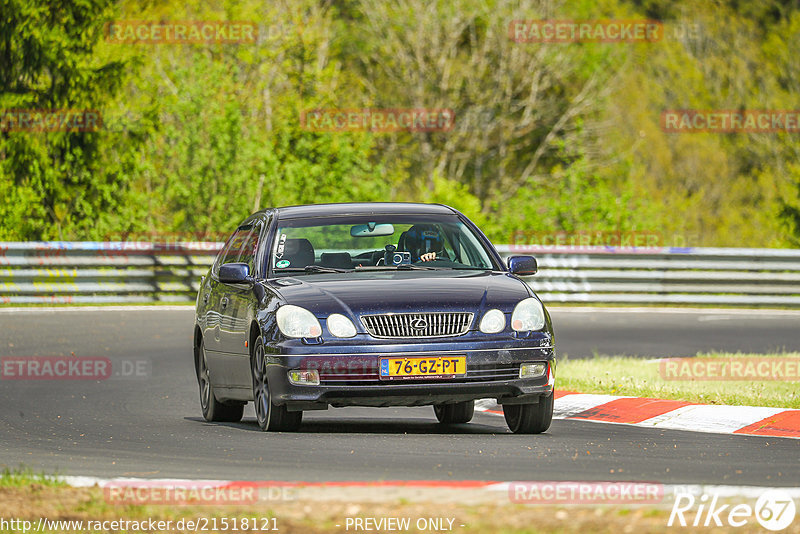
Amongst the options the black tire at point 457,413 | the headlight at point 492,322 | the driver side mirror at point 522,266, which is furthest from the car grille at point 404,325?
the black tire at point 457,413

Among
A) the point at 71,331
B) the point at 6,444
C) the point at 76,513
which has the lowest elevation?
the point at 71,331

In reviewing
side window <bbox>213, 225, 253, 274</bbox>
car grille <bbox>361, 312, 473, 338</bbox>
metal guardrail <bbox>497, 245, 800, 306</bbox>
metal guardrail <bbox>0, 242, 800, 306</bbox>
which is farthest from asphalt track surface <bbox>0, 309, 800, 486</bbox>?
metal guardrail <bbox>497, 245, 800, 306</bbox>

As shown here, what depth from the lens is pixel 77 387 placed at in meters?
14.2

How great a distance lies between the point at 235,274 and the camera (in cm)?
1042

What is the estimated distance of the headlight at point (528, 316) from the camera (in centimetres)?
958

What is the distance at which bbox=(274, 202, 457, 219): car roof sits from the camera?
35.8ft

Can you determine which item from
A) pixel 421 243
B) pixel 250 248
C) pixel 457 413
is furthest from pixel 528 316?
pixel 250 248

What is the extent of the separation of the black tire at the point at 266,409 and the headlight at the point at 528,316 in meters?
1.55

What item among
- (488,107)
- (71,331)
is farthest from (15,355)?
(488,107)

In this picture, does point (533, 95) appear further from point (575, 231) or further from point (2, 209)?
point (2, 209)

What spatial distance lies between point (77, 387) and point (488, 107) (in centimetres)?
3103

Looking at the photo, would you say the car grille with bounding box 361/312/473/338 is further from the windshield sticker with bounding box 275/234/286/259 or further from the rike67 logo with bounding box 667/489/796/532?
the rike67 logo with bounding box 667/489/796/532

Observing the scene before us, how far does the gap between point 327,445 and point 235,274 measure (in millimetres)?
1802

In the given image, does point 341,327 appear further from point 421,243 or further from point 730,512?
point 730,512
